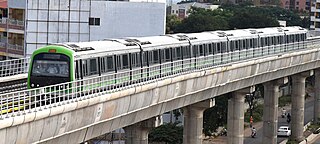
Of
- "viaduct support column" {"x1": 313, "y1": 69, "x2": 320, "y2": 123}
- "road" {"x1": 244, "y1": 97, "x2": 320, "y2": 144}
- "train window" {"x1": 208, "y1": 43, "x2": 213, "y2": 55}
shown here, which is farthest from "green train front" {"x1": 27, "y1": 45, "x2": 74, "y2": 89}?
"viaduct support column" {"x1": 313, "y1": 69, "x2": 320, "y2": 123}

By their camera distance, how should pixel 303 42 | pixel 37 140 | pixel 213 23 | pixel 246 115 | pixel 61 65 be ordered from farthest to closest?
pixel 213 23 → pixel 246 115 → pixel 303 42 → pixel 61 65 → pixel 37 140

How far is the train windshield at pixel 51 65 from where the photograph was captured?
31.6 meters

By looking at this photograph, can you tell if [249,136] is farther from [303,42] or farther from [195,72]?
[195,72]

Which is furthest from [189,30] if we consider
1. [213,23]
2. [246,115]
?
[246,115]

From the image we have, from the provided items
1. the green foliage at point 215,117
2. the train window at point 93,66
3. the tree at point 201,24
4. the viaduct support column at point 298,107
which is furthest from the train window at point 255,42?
the tree at point 201,24

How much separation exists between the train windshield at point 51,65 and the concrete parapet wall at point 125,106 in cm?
229

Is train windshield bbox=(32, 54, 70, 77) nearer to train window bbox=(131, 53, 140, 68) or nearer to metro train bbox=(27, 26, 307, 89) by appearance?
metro train bbox=(27, 26, 307, 89)

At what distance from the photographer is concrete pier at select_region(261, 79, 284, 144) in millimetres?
64125

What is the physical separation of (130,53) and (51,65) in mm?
5915

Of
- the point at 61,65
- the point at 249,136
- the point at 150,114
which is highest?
the point at 61,65

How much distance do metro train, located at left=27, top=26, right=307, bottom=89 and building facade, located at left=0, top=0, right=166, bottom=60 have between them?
417 inches

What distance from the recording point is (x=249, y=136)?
71312 mm

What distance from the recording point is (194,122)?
160 ft

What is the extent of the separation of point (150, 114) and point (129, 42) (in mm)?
3779
